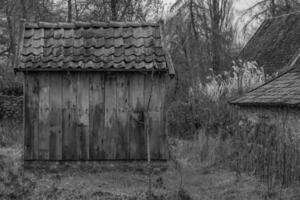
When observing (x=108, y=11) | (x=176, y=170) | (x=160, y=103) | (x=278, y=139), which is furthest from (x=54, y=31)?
(x=108, y=11)

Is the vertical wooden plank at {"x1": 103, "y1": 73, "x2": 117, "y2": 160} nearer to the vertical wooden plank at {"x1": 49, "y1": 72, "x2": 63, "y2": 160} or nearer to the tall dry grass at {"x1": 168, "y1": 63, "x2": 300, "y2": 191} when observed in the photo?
the vertical wooden plank at {"x1": 49, "y1": 72, "x2": 63, "y2": 160}

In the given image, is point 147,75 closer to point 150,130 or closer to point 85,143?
point 150,130

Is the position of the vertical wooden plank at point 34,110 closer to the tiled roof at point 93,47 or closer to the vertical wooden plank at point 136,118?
the tiled roof at point 93,47

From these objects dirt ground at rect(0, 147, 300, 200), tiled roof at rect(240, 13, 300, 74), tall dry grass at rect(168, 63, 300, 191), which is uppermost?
tiled roof at rect(240, 13, 300, 74)

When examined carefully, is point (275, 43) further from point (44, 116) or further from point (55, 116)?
point (44, 116)

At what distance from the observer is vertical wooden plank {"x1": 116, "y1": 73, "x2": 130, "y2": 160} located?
428 inches

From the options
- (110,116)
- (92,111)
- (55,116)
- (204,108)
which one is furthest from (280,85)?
(55,116)

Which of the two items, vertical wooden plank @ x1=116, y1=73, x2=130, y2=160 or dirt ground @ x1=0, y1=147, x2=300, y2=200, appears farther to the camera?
vertical wooden plank @ x1=116, y1=73, x2=130, y2=160

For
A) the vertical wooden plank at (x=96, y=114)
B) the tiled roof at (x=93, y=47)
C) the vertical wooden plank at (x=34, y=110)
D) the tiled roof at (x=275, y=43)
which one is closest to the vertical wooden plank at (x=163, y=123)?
the tiled roof at (x=93, y=47)

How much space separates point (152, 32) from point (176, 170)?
3.30m

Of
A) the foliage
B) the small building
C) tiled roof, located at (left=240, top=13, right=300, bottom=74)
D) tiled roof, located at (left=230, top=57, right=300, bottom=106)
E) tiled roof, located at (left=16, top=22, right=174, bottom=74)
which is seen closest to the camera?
tiled roof, located at (left=16, top=22, right=174, bottom=74)

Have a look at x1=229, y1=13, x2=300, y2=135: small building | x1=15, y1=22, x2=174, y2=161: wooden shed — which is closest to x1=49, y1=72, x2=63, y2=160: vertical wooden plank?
x1=15, y1=22, x2=174, y2=161: wooden shed

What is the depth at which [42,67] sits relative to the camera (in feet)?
34.6

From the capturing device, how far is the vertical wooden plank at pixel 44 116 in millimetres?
10844
